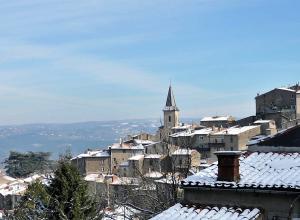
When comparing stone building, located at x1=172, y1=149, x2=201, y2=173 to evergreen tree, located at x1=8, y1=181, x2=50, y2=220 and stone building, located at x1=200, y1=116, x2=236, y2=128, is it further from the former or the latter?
stone building, located at x1=200, y1=116, x2=236, y2=128

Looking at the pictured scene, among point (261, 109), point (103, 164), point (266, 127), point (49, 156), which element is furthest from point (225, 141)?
point (49, 156)

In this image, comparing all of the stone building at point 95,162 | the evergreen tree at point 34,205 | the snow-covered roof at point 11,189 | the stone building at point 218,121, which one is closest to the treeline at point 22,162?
the stone building at point 95,162

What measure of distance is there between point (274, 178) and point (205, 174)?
1657mm

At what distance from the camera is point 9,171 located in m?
94.9

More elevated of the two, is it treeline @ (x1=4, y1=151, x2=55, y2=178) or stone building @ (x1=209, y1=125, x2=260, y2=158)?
stone building @ (x1=209, y1=125, x2=260, y2=158)

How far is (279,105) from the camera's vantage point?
3322 inches

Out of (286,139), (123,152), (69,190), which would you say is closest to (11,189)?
(123,152)

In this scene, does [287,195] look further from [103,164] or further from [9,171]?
[9,171]

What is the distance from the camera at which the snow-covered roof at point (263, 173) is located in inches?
429

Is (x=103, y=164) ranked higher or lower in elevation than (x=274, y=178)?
lower

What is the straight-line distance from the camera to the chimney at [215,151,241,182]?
11367 mm

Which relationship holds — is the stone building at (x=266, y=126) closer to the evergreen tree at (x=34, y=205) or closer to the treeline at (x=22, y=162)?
the treeline at (x=22, y=162)

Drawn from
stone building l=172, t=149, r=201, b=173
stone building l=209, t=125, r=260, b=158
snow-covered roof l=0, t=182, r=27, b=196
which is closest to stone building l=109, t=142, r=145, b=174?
stone building l=209, t=125, r=260, b=158

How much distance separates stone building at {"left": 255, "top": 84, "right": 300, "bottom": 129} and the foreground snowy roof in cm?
6573
